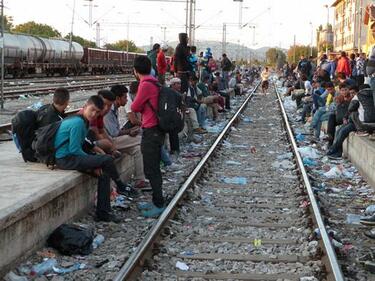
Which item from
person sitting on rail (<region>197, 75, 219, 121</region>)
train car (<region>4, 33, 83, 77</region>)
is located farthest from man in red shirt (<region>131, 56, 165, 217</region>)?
train car (<region>4, 33, 83, 77</region>)

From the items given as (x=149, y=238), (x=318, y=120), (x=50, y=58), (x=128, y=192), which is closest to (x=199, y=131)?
(x=318, y=120)

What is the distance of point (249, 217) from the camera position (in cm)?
780

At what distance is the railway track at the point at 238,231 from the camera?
18.6ft

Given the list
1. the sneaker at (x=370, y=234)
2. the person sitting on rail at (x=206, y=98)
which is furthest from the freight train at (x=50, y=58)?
the sneaker at (x=370, y=234)

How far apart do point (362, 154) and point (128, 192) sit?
14.0 ft

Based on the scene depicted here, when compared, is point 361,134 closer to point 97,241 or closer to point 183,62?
point 183,62

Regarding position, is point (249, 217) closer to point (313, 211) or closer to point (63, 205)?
point (313, 211)

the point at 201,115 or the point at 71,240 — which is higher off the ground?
the point at 201,115

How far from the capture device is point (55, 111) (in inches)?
305

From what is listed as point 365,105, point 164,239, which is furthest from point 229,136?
point 164,239

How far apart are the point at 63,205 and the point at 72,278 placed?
4.32 feet

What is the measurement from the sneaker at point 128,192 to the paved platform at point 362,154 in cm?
366

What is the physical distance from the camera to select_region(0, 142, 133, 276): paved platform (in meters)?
5.43

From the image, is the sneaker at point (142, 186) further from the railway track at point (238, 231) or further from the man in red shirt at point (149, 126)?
the man in red shirt at point (149, 126)
